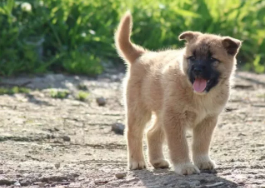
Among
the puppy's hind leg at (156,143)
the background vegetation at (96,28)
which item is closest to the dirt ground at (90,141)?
the puppy's hind leg at (156,143)

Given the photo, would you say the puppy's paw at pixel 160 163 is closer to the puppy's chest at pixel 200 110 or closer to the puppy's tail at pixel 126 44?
the puppy's chest at pixel 200 110

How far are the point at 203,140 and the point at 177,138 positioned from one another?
14.3 inches

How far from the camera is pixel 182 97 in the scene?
615 cm

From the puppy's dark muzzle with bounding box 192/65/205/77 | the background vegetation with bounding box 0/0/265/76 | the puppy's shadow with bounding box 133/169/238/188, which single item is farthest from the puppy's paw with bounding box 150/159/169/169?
the background vegetation with bounding box 0/0/265/76

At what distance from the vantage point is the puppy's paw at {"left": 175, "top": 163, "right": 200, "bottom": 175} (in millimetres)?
5980

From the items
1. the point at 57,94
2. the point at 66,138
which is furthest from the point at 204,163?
the point at 57,94

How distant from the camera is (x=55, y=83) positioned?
9828 millimetres

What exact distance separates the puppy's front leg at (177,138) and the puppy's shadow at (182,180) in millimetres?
115

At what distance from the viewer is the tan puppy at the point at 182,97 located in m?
6.11

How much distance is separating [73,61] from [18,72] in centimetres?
87

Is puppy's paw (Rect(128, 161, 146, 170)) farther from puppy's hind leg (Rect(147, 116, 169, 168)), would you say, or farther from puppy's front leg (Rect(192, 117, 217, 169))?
puppy's front leg (Rect(192, 117, 217, 169))

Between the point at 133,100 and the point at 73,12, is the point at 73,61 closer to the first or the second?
the point at 73,12

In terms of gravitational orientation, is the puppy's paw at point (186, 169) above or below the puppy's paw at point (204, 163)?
below

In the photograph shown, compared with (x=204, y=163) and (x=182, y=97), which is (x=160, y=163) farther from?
(x=182, y=97)
